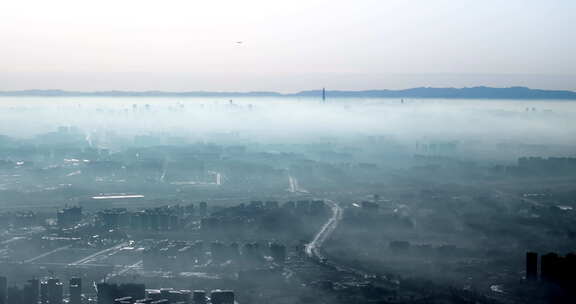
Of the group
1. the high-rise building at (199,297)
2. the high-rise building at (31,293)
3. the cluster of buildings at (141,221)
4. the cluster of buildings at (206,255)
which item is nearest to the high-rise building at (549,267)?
the cluster of buildings at (206,255)

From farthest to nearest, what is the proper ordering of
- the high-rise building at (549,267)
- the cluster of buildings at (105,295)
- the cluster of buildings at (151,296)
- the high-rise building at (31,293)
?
1. the high-rise building at (549,267)
2. the high-rise building at (31,293)
3. the cluster of buildings at (105,295)
4. the cluster of buildings at (151,296)

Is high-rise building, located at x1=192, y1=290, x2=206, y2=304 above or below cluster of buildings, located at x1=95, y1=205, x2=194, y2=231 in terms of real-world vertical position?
above

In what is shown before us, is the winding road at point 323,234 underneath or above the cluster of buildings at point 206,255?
underneath

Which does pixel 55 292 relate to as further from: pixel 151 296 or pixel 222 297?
pixel 222 297

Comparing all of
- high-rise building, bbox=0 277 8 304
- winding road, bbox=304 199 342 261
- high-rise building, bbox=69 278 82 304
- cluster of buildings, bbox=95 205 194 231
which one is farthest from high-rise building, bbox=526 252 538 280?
high-rise building, bbox=0 277 8 304

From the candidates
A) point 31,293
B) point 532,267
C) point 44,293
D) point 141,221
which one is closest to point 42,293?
point 44,293

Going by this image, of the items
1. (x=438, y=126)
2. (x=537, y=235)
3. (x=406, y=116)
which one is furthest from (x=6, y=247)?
(x=406, y=116)

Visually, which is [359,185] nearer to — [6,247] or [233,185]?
[233,185]

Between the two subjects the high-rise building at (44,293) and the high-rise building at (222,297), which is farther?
the high-rise building at (44,293)

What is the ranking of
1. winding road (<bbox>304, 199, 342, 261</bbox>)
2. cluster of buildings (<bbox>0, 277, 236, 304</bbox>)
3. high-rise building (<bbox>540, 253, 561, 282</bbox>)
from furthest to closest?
winding road (<bbox>304, 199, 342, 261</bbox>), high-rise building (<bbox>540, 253, 561, 282</bbox>), cluster of buildings (<bbox>0, 277, 236, 304</bbox>)

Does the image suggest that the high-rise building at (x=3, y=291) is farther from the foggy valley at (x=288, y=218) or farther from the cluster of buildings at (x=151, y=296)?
the cluster of buildings at (x=151, y=296)

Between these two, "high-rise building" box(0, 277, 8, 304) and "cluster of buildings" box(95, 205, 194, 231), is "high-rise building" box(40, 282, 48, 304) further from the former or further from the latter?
"cluster of buildings" box(95, 205, 194, 231)
